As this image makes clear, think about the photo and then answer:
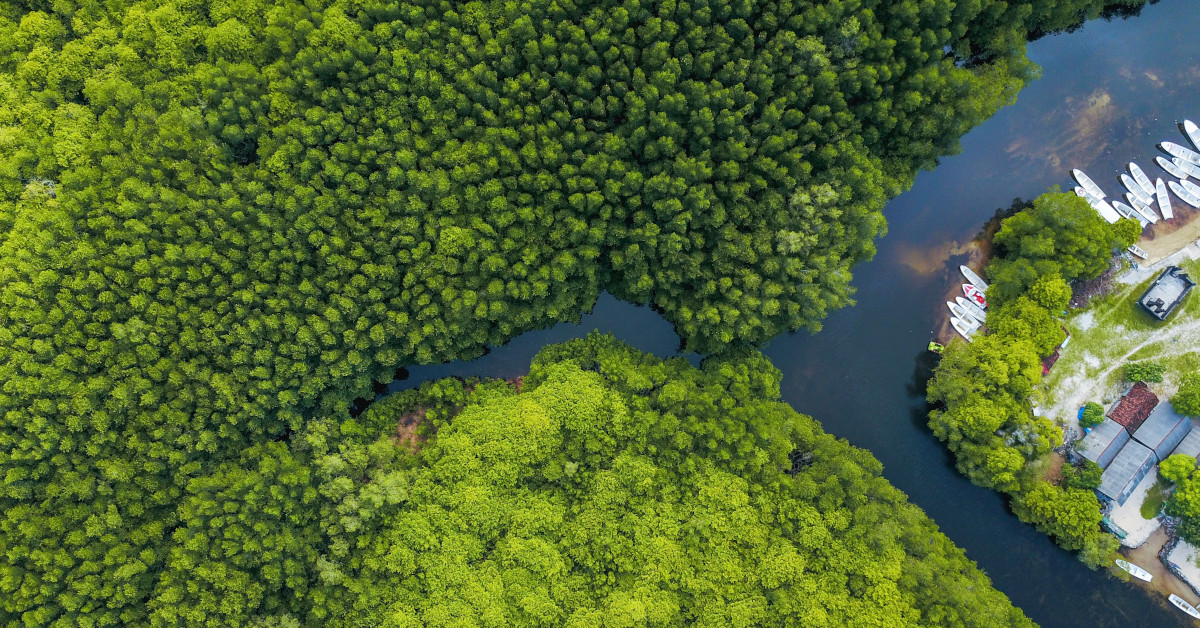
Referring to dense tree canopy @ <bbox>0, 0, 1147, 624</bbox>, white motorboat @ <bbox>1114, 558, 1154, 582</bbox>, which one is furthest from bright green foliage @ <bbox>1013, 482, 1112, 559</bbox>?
dense tree canopy @ <bbox>0, 0, 1147, 624</bbox>

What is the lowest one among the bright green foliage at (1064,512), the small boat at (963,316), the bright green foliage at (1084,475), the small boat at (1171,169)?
the bright green foliage at (1064,512)

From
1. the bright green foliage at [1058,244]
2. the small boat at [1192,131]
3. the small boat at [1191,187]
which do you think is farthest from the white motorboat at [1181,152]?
the bright green foliage at [1058,244]

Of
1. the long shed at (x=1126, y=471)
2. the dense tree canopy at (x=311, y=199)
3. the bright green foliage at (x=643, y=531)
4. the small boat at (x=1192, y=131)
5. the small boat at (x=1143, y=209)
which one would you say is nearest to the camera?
the dense tree canopy at (x=311, y=199)

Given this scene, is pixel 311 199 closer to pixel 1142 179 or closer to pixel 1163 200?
pixel 1142 179

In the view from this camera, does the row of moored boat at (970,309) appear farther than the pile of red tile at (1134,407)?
Yes

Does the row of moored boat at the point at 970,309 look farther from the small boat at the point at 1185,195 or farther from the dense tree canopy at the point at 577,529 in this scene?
the small boat at the point at 1185,195

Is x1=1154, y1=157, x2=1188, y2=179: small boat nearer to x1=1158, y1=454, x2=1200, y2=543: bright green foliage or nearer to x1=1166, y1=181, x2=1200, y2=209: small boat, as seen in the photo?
x1=1166, y1=181, x2=1200, y2=209: small boat
